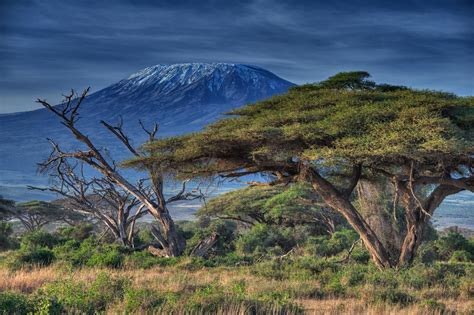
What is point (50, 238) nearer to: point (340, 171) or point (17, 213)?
point (340, 171)

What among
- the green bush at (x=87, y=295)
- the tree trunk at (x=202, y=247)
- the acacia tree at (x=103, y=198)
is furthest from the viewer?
the acacia tree at (x=103, y=198)

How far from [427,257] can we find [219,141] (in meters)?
15.0

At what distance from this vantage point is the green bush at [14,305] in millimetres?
8531

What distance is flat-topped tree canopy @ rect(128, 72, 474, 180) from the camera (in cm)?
1491

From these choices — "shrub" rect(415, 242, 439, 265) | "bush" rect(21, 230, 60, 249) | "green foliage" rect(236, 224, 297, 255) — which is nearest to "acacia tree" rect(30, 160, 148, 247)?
"bush" rect(21, 230, 60, 249)

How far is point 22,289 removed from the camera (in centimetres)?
1190

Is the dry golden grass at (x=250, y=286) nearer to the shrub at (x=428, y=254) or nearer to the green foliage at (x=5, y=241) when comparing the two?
the shrub at (x=428, y=254)

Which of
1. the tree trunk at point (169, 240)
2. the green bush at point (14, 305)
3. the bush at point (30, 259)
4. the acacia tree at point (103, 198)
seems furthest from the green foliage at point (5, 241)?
the green bush at point (14, 305)

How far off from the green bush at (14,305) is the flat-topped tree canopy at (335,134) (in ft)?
27.0

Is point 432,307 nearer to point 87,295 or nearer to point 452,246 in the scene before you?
point 87,295

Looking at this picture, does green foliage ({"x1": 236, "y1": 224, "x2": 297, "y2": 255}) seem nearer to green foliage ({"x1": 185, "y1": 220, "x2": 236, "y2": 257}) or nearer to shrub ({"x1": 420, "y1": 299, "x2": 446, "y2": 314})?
green foliage ({"x1": 185, "y1": 220, "x2": 236, "y2": 257})

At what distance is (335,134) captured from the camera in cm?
1574

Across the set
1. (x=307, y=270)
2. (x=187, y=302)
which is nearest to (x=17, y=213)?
(x=307, y=270)

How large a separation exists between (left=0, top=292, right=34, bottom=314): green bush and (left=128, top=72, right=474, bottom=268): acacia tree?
26.9ft
